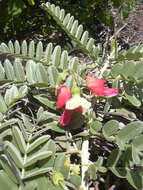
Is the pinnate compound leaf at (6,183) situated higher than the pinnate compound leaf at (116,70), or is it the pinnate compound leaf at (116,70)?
the pinnate compound leaf at (116,70)

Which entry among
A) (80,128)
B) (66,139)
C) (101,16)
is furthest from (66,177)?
(101,16)

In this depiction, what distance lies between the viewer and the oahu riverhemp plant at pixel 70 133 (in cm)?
69

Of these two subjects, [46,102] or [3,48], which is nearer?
[46,102]

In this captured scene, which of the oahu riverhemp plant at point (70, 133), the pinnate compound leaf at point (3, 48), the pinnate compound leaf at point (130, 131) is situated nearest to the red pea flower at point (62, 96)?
the oahu riverhemp plant at point (70, 133)

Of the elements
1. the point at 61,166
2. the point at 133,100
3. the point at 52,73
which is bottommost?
the point at 61,166

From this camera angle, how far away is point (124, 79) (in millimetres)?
917

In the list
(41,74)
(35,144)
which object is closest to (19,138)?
(35,144)

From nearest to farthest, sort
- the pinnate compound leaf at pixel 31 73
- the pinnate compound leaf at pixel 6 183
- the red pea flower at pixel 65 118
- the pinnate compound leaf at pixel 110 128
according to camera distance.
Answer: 1. the pinnate compound leaf at pixel 6 183
2. the pinnate compound leaf at pixel 110 128
3. the red pea flower at pixel 65 118
4. the pinnate compound leaf at pixel 31 73

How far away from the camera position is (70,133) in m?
0.90

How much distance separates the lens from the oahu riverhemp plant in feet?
2.27

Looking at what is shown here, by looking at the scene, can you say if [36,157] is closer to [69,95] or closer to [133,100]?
[69,95]

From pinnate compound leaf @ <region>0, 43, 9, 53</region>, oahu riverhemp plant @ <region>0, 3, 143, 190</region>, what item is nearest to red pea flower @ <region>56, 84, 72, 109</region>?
oahu riverhemp plant @ <region>0, 3, 143, 190</region>

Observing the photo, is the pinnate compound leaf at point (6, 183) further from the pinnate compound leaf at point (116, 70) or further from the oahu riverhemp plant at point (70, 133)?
the pinnate compound leaf at point (116, 70)

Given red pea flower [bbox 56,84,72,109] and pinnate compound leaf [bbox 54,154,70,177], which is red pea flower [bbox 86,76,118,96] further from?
pinnate compound leaf [bbox 54,154,70,177]
